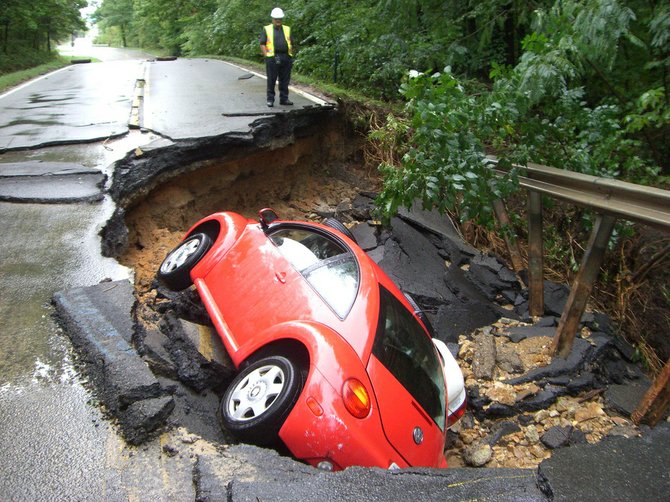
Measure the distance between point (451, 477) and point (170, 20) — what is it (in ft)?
109

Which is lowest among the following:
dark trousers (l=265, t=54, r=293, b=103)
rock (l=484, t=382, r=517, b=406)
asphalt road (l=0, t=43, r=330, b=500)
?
rock (l=484, t=382, r=517, b=406)

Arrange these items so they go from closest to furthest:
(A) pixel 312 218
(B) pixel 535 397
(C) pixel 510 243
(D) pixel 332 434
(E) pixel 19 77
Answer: (D) pixel 332 434
(B) pixel 535 397
(C) pixel 510 243
(A) pixel 312 218
(E) pixel 19 77

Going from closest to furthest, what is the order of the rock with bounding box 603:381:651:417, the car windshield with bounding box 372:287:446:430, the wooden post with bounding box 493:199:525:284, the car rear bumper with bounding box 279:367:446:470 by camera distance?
the car rear bumper with bounding box 279:367:446:470 → the car windshield with bounding box 372:287:446:430 → the rock with bounding box 603:381:651:417 → the wooden post with bounding box 493:199:525:284

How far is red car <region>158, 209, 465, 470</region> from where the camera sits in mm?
3227

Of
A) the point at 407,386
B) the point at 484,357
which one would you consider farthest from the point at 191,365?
the point at 484,357

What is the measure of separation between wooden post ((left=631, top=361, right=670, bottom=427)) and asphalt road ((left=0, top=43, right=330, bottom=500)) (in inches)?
143

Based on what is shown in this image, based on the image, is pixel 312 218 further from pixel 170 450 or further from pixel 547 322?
pixel 170 450

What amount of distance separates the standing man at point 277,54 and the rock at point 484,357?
6.21 m

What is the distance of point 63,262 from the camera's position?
483cm

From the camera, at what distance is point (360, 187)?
10109mm

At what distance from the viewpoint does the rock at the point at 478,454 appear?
14.5 ft

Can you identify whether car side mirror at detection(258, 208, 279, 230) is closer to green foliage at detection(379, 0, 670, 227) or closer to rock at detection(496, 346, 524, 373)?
green foliage at detection(379, 0, 670, 227)

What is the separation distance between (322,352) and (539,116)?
5.76m

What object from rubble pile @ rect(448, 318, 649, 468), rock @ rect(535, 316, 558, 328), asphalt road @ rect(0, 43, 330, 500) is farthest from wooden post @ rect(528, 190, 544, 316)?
asphalt road @ rect(0, 43, 330, 500)
